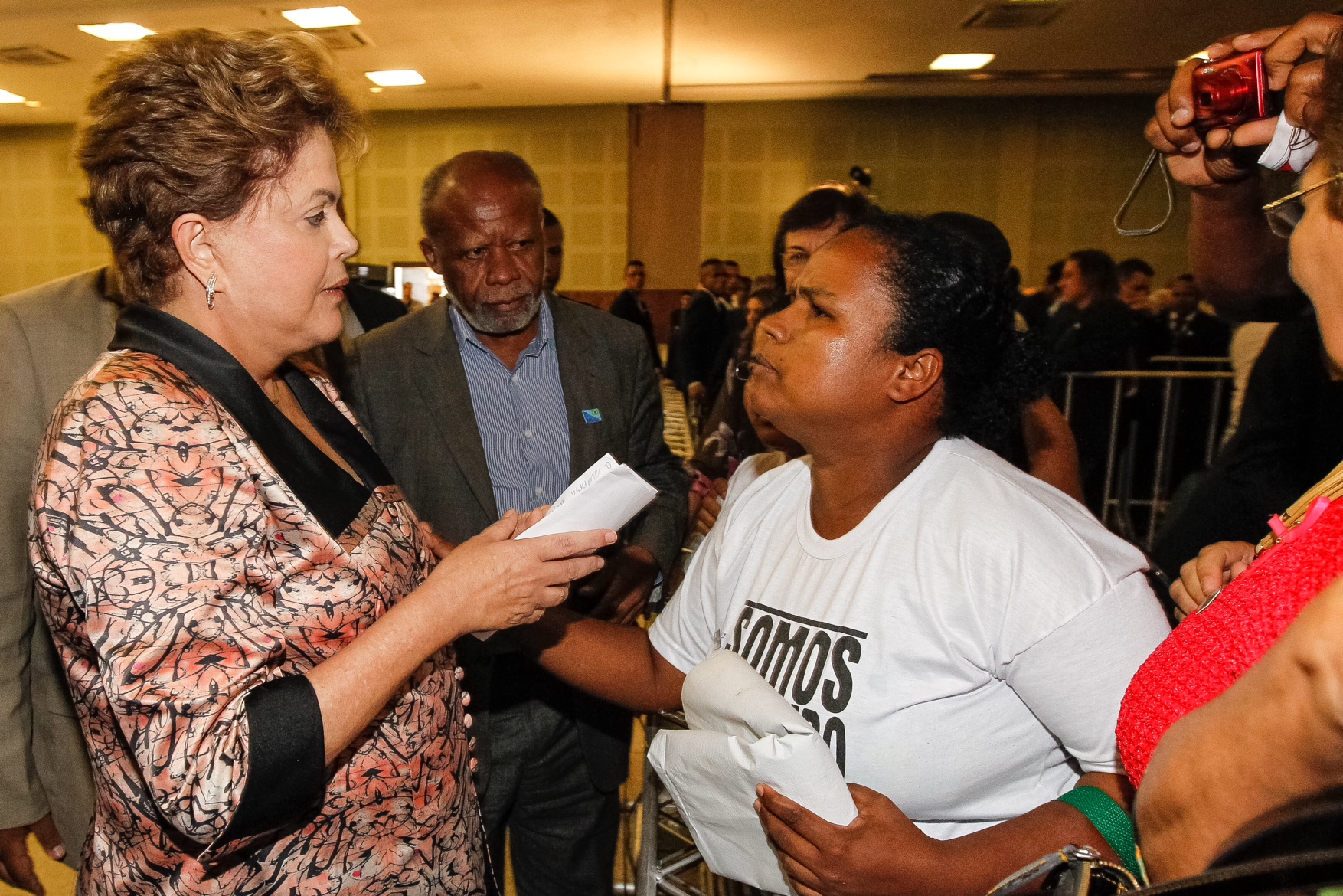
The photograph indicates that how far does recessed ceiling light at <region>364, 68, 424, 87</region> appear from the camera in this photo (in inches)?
395

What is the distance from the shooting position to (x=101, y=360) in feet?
3.82

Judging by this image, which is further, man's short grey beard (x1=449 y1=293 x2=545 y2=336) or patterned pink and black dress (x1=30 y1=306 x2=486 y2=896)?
man's short grey beard (x1=449 y1=293 x2=545 y2=336)

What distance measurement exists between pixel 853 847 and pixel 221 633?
851 mm

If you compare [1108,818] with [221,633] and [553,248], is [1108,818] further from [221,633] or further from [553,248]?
[553,248]

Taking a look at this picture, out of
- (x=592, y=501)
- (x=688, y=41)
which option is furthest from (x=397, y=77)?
(x=592, y=501)

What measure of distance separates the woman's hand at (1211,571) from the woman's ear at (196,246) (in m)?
1.48

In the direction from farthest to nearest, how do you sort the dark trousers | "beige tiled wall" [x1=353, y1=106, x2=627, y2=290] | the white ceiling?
"beige tiled wall" [x1=353, y1=106, x2=627, y2=290], the white ceiling, the dark trousers

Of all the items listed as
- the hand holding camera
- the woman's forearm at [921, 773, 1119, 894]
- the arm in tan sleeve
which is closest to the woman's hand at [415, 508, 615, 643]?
the woman's forearm at [921, 773, 1119, 894]

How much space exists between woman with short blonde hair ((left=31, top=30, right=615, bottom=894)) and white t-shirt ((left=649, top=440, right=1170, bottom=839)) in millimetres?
402

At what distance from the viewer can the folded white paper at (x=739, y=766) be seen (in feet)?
3.60

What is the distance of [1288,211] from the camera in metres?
0.94

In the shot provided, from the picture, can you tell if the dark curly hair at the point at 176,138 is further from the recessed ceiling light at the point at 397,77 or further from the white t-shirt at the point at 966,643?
the recessed ceiling light at the point at 397,77

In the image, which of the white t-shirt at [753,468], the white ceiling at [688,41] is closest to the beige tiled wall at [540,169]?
the white ceiling at [688,41]

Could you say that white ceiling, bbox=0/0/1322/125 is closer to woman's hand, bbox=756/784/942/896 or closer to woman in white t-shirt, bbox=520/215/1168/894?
woman in white t-shirt, bbox=520/215/1168/894
